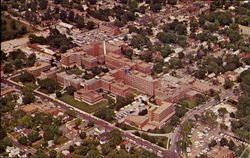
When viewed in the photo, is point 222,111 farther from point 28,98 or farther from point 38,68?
point 38,68

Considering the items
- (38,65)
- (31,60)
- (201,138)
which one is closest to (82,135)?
(201,138)

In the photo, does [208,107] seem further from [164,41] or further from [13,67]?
[13,67]

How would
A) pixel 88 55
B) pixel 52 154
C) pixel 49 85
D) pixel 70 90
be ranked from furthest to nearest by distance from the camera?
pixel 88 55
pixel 49 85
pixel 70 90
pixel 52 154

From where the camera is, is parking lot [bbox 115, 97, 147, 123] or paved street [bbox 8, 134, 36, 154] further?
parking lot [bbox 115, 97, 147, 123]

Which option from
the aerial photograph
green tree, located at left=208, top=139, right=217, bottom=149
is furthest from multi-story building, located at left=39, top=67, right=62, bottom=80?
green tree, located at left=208, top=139, right=217, bottom=149

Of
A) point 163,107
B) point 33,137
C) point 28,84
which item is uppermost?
point 163,107

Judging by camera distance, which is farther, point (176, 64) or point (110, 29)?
point (110, 29)

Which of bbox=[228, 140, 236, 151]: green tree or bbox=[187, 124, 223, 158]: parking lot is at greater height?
bbox=[228, 140, 236, 151]: green tree

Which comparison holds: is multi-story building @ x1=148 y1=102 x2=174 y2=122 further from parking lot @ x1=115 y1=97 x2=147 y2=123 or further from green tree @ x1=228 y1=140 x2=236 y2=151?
green tree @ x1=228 y1=140 x2=236 y2=151
